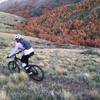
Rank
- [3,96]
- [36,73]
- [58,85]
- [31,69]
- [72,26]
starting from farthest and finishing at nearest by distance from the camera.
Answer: [72,26] → [31,69] → [36,73] → [58,85] → [3,96]

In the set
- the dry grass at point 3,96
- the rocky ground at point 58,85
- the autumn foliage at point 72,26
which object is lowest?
the autumn foliage at point 72,26

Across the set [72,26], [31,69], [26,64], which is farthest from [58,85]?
[72,26]

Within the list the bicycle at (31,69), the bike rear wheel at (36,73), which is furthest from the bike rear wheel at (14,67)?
the bike rear wheel at (36,73)

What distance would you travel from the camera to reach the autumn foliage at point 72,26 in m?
48.9

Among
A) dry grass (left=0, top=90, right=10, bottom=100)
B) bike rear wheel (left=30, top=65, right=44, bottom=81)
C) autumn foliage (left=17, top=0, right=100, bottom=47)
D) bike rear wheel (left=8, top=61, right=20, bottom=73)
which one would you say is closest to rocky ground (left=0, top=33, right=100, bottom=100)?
dry grass (left=0, top=90, right=10, bottom=100)

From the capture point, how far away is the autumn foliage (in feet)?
160

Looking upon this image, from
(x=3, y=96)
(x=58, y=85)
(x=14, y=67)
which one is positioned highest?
(x=3, y=96)

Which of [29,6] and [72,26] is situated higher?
[29,6]

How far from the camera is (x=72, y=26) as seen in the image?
58281 millimetres

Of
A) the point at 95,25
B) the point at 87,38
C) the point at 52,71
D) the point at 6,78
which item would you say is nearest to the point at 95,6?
the point at 95,25

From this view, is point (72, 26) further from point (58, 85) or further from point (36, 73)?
point (58, 85)

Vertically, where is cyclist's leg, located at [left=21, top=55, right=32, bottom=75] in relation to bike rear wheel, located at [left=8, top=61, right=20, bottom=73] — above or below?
above

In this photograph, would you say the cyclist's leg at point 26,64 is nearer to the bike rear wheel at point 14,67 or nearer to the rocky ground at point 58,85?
the rocky ground at point 58,85

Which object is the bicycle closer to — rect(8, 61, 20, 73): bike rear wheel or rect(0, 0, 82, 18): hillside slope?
rect(8, 61, 20, 73): bike rear wheel
